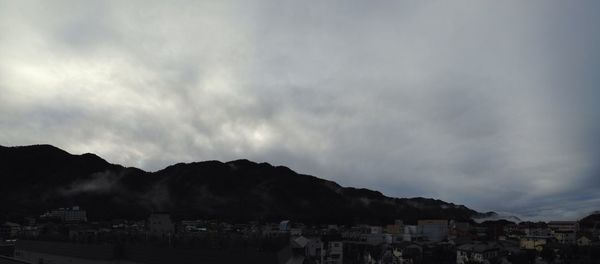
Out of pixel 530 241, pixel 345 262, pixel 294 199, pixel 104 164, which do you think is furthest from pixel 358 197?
pixel 345 262

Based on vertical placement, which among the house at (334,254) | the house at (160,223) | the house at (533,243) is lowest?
the house at (334,254)

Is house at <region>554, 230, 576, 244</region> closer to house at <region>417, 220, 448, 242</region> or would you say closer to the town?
the town

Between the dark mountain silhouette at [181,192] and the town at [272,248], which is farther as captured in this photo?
the dark mountain silhouette at [181,192]

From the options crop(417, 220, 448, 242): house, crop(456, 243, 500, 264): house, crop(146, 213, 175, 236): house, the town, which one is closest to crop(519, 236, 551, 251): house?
the town

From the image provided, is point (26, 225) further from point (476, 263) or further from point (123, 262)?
point (476, 263)

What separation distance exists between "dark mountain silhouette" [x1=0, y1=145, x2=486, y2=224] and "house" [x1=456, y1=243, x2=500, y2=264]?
207ft

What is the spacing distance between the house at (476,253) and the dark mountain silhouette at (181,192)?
63091 millimetres

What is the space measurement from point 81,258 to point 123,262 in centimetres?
601

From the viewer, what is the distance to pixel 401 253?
186ft

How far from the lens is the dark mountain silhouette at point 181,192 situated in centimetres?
12712

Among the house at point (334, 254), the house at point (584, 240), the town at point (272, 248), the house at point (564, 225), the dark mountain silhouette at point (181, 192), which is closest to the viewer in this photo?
the town at point (272, 248)

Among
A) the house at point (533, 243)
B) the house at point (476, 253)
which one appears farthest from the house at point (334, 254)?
the house at point (533, 243)

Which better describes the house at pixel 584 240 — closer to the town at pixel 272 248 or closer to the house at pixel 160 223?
the town at pixel 272 248

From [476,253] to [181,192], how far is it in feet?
372
